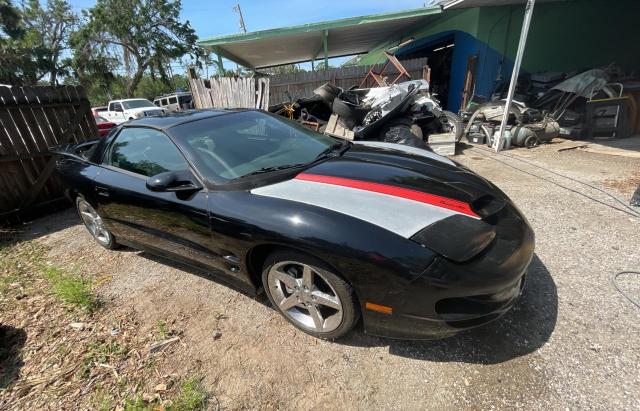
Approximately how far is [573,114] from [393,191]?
23.8 ft

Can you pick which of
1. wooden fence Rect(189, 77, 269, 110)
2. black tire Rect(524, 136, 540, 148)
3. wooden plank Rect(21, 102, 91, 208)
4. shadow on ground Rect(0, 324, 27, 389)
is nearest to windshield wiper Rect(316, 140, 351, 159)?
shadow on ground Rect(0, 324, 27, 389)

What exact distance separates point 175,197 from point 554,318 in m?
2.73

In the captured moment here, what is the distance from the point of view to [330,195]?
6.19ft

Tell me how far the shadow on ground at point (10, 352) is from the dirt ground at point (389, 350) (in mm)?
34

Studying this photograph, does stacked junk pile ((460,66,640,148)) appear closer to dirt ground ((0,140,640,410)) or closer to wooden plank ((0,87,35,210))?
dirt ground ((0,140,640,410))

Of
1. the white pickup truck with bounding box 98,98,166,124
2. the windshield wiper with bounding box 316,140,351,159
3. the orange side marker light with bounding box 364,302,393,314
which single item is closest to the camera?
the orange side marker light with bounding box 364,302,393,314

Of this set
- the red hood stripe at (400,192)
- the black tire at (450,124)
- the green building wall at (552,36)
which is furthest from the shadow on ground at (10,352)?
the green building wall at (552,36)

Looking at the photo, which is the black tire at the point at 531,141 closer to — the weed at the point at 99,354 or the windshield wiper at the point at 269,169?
the windshield wiper at the point at 269,169

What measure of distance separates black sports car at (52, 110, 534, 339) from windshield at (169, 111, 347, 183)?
0.05ft

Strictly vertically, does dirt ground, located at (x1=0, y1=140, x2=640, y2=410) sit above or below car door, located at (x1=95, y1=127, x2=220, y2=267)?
below

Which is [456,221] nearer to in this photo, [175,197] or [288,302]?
[288,302]

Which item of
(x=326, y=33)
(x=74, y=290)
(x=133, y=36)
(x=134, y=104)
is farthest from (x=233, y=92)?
(x=133, y=36)

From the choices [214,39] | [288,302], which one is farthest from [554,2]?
[288,302]

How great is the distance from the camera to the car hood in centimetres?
174
